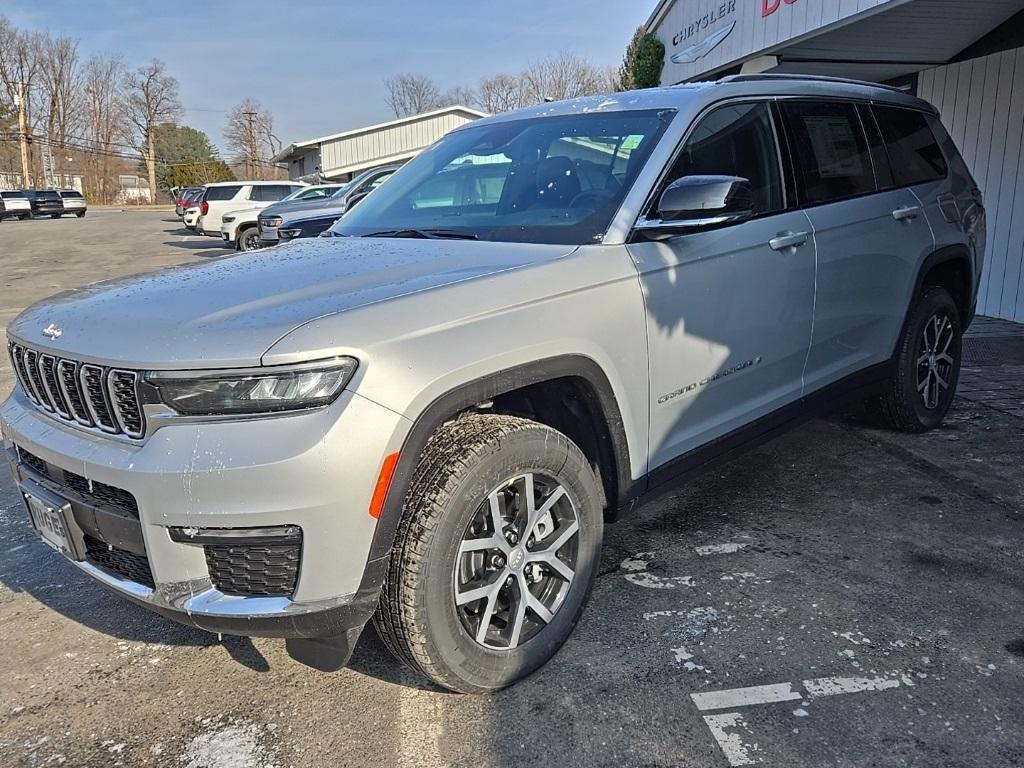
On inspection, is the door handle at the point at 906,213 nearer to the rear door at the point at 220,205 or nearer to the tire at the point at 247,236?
the tire at the point at 247,236

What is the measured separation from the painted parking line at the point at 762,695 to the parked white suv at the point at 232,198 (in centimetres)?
2173

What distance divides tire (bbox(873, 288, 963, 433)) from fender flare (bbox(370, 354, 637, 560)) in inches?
93.2

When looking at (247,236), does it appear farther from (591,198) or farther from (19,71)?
(19,71)

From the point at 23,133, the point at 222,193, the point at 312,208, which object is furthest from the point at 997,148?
the point at 23,133

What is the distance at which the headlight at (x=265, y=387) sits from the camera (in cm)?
205

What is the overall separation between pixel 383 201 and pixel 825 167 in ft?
6.75

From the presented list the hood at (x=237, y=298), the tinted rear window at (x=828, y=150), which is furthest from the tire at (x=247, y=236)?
the hood at (x=237, y=298)

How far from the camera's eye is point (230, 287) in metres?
2.55

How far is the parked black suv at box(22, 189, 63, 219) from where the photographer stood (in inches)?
1826

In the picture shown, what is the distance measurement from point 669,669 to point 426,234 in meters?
1.80

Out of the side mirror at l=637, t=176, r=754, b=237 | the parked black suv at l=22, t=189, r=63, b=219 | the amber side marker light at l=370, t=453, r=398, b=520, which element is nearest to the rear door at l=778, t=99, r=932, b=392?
the side mirror at l=637, t=176, r=754, b=237

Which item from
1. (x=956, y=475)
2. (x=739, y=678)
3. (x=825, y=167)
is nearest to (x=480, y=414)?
(x=739, y=678)

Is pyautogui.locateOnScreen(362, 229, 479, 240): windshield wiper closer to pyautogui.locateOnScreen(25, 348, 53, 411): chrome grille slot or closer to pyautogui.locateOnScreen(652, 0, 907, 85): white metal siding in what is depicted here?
pyautogui.locateOnScreen(25, 348, 53, 411): chrome grille slot

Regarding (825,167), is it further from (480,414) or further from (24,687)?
(24,687)
